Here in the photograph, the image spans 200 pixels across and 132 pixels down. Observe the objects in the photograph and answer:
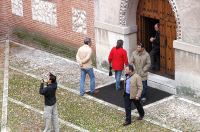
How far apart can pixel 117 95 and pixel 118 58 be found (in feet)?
3.45

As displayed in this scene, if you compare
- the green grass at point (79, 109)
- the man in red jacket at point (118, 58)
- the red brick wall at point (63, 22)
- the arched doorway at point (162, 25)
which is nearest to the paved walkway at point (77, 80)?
the green grass at point (79, 109)

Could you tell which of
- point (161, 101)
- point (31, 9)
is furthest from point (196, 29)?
point (31, 9)

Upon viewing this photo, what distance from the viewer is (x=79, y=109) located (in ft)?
48.3

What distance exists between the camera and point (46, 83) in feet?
41.6

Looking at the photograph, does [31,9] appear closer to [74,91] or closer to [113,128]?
[74,91]

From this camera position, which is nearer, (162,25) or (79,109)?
(79,109)

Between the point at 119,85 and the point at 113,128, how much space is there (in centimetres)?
266

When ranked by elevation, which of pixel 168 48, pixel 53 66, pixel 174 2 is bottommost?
pixel 53 66

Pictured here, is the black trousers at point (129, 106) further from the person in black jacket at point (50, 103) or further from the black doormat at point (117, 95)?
the person in black jacket at point (50, 103)

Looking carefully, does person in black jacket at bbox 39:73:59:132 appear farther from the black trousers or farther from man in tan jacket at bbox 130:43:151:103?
man in tan jacket at bbox 130:43:151:103

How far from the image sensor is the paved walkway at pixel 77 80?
1378 cm

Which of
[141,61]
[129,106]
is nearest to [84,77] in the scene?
[141,61]

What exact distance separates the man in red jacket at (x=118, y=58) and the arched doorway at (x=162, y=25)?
4.51ft

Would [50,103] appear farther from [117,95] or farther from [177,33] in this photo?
[177,33]
